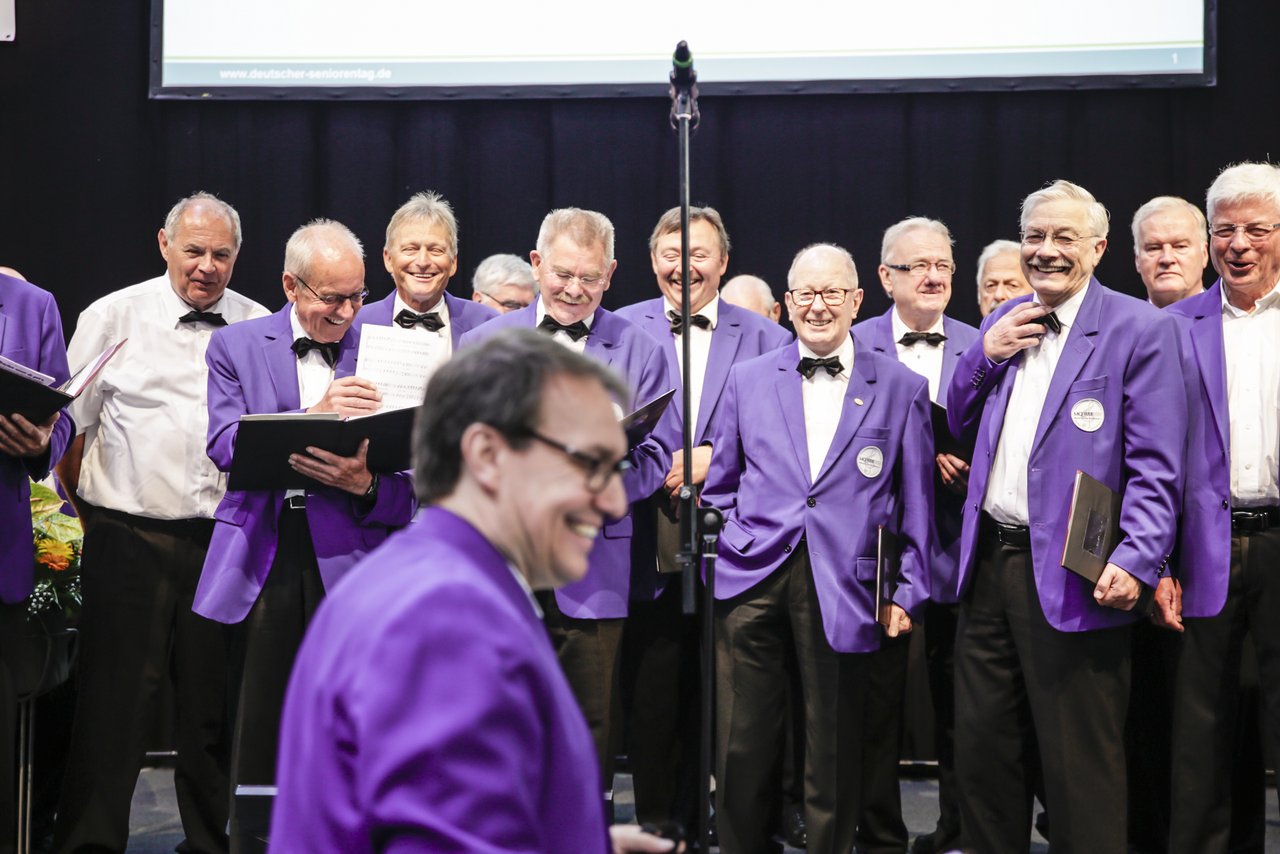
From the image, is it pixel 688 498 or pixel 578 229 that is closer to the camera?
pixel 688 498

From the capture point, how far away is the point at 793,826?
14.2 ft

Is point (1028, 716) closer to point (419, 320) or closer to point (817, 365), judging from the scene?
point (817, 365)

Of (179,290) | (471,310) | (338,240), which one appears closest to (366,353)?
(338,240)

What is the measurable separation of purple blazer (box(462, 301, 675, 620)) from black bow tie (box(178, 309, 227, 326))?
77 centimetres

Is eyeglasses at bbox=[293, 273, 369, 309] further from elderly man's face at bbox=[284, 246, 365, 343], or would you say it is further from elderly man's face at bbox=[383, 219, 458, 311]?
elderly man's face at bbox=[383, 219, 458, 311]

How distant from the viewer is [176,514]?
3.81 m

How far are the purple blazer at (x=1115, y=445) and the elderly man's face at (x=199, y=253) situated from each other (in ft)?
7.83

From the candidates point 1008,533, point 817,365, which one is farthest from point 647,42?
point 1008,533

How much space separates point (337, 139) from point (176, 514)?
233 centimetres

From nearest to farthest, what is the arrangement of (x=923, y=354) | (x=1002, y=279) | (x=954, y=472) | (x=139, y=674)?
(x=139, y=674) < (x=954, y=472) < (x=923, y=354) < (x=1002, y=279)

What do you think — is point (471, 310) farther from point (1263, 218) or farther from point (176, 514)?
point (1263, 218)

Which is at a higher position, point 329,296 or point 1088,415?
point 329,296

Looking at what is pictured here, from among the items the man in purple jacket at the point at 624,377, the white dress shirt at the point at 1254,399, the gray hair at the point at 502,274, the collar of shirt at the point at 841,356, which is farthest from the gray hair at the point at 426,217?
the white dress shirt at the point at 1254,399

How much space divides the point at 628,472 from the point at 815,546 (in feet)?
1.76
